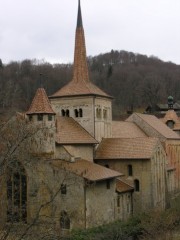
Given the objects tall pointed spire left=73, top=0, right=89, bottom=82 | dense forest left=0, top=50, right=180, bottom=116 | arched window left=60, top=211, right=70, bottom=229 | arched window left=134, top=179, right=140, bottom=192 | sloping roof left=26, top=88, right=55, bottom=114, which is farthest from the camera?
dense forest left=0, top=50, right=180, bottom=116

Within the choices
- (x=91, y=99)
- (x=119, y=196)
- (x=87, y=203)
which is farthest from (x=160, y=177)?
(x=87, y=203)

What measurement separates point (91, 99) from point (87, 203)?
43.2 feet

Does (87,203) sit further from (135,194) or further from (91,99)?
(91,99)

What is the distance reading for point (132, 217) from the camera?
132ft

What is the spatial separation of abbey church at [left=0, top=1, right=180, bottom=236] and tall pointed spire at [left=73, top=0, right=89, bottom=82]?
102 millimetres

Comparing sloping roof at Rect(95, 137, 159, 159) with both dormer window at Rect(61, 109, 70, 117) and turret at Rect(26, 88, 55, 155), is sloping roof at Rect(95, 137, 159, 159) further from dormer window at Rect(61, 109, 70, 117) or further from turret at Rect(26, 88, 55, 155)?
turret at Rect(26, 88, 55, 155)

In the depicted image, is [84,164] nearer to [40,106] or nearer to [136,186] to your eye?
[40,106]

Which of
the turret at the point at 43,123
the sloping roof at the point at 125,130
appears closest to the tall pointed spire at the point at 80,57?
the sloping roof at the point at 125,130

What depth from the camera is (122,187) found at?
140 feet

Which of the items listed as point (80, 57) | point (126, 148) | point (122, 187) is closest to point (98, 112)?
point (126, 148)

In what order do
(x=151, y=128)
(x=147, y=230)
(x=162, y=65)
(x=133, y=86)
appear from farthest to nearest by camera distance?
(x=162, y=65)
(x=133, y=86)
(x=151, y=128)
(x=147, y=230)

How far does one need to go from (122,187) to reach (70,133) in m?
7.03

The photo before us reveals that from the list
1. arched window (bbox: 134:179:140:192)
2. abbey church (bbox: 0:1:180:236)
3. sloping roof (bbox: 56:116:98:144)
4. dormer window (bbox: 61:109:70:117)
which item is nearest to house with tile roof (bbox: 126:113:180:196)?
abbey church (bbox: 0:1:180:236)

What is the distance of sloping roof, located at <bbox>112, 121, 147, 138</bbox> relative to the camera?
5288cm
